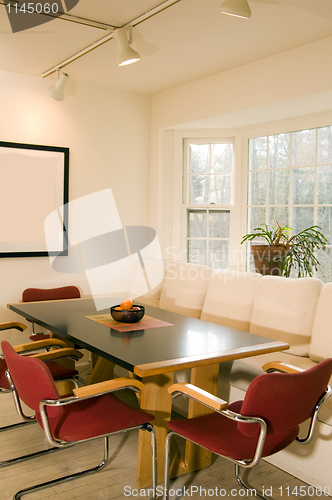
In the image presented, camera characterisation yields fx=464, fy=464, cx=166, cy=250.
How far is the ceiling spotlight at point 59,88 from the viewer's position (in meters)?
4.16

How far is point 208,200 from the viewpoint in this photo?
509 centimetres

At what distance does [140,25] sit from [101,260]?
244cm

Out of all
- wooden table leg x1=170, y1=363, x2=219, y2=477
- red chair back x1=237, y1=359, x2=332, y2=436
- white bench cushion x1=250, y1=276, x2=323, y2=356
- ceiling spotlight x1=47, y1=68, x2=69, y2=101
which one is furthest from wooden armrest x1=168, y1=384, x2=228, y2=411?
ceiling spotlight x1=47, y1=68, x2=69, y2=101

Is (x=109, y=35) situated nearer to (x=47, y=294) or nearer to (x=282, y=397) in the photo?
(x=47, y=294)

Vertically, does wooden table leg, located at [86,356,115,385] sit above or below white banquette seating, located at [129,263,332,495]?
below

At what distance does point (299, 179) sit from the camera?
4383 millimetres

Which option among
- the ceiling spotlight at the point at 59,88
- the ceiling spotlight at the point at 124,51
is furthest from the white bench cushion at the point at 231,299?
the ceiling spotlight at the point at 59,88

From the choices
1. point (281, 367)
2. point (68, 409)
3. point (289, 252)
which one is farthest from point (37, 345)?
point (289, 252)

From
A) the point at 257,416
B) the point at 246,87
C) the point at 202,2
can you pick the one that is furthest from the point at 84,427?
the point at 246,87

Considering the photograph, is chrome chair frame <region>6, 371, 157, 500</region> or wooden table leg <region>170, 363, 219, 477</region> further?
wooden table leg <region>170, 363, 219, 477</region>

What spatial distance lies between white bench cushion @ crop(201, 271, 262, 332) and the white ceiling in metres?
1.82

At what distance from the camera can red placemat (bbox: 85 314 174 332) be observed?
2906 mm

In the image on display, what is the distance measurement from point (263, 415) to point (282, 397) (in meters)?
0.11

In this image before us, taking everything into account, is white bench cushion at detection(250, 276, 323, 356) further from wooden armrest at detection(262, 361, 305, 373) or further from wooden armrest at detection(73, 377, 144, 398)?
wooden armrest at detection(73, 377, 144, 398)
